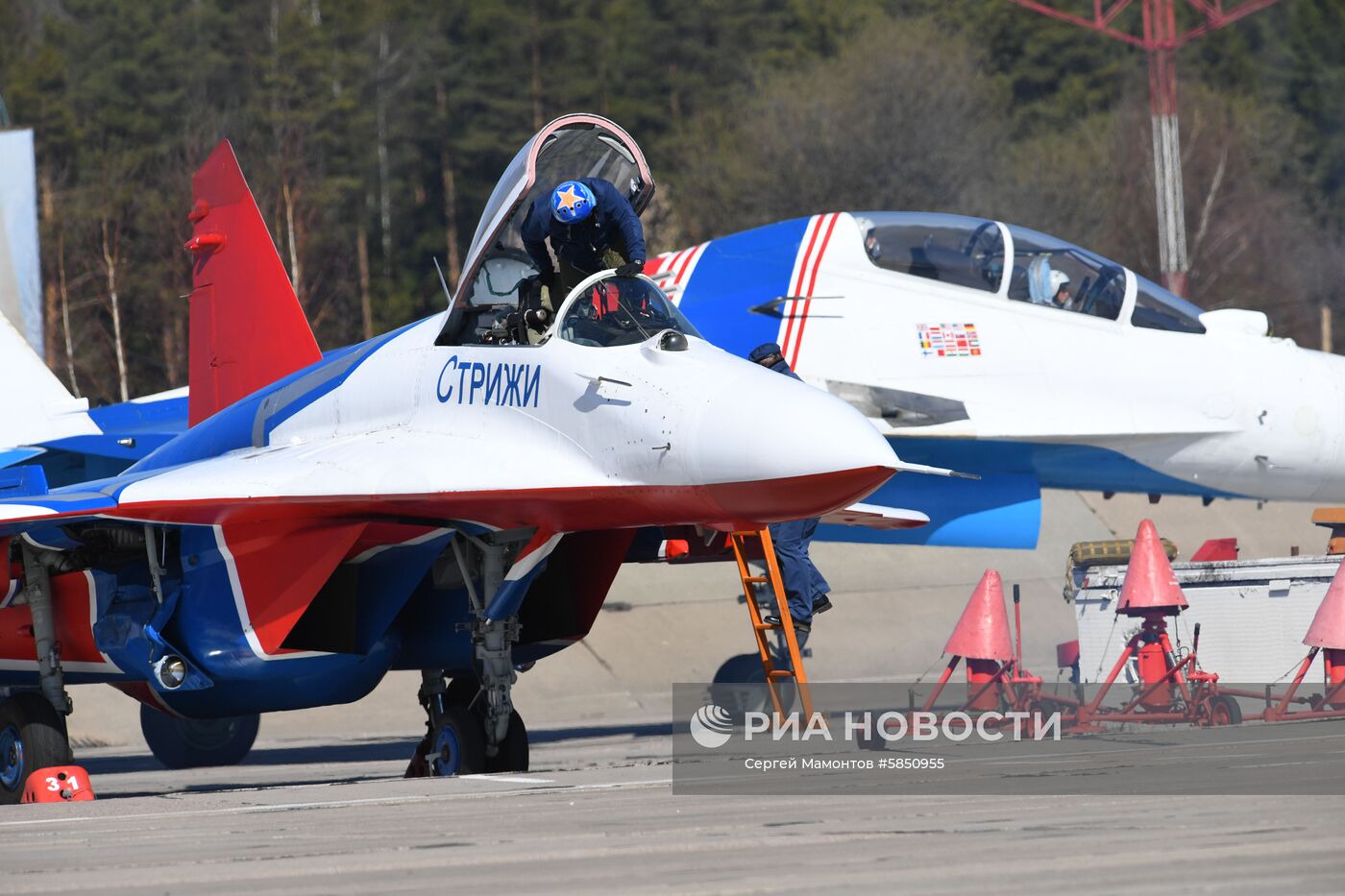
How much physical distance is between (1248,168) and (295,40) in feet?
91.4

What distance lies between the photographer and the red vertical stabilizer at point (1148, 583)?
9539mm

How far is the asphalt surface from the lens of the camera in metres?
4.08

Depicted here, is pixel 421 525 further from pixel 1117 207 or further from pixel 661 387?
pixel 1117 207

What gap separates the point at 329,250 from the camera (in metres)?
45.6

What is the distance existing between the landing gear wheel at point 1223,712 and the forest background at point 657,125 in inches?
1118

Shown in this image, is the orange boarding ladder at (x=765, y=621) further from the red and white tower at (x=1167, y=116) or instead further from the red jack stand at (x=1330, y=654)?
the red and white tower at (x=1167, y=116)

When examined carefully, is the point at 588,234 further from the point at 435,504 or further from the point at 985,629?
the point at 985,629

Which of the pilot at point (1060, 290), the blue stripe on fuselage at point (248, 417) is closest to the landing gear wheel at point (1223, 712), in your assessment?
the pilot at point (1060, 290)

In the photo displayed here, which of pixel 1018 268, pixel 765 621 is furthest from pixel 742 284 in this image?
pixel 765 621

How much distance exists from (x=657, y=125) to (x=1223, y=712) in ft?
148

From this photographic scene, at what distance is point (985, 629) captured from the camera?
32.3ft

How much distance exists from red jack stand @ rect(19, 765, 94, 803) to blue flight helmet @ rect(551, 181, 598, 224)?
3.52 metres

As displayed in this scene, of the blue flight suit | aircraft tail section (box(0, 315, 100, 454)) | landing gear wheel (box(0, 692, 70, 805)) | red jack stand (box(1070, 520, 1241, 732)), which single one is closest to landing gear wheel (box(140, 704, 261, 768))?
aircraft tail section (box(0, 315, 100, 454))

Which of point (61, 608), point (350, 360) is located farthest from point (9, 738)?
point (350, 360)
